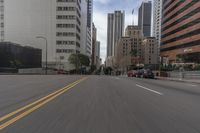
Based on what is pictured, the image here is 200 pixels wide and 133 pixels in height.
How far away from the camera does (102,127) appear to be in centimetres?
487

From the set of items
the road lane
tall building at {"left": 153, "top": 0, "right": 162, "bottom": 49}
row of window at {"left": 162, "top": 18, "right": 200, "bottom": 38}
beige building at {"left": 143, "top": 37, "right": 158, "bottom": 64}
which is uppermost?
tall building at {"left": 153, "top": 0, "right": 162, "bottom": 49}

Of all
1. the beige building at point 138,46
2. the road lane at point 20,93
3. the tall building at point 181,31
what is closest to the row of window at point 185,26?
the tall building at point 181,31

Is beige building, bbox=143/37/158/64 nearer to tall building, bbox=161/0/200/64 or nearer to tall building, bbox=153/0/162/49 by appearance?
tall building, bbox=161/0/200/64

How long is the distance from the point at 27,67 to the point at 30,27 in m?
30.0

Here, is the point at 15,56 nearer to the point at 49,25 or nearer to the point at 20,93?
the point at 49,25

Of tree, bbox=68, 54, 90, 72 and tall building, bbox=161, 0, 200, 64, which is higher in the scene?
tall building, bbox=161, 0, 200, 64

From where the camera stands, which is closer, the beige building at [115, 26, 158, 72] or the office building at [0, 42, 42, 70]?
the office building at [0, 42, 42, 70]

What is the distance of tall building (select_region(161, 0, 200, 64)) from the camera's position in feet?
228

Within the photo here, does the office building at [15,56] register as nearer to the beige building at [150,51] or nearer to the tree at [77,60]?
the tree at [77,60]

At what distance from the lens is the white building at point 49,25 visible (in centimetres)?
8931

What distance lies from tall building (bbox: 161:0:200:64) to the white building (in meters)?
40.7

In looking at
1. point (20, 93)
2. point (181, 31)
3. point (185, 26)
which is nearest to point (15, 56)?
point (185, 26)

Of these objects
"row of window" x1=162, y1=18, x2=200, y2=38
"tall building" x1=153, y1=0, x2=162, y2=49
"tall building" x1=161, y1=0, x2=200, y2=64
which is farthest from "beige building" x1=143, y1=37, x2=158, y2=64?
"tall building" x1=153, y1=0, x2=162, y2=49

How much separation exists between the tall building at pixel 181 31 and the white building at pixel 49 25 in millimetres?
40661
